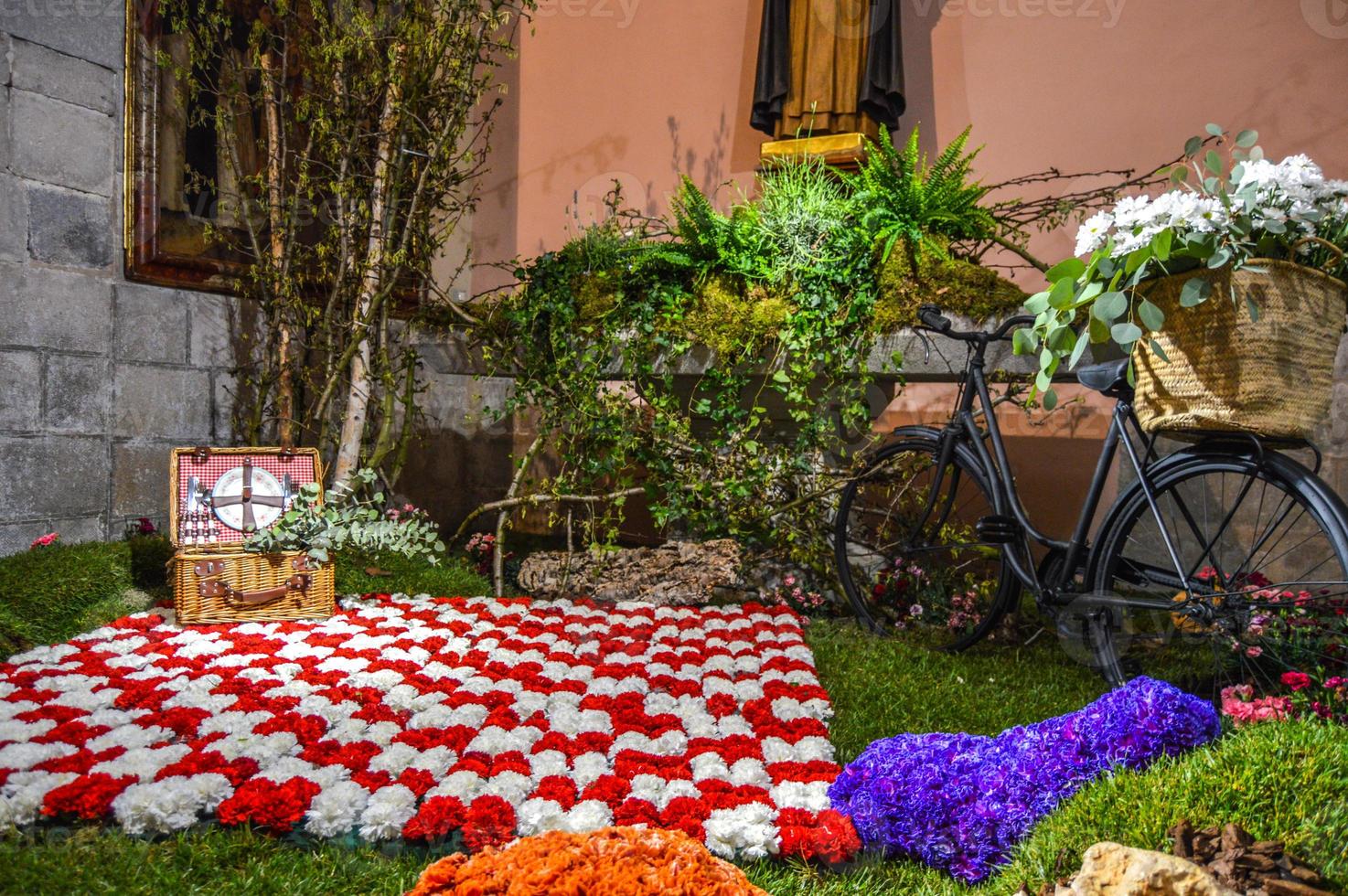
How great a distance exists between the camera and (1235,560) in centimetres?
275

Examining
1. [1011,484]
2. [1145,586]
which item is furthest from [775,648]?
[1145,586]

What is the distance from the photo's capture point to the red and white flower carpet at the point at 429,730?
1.94 meters

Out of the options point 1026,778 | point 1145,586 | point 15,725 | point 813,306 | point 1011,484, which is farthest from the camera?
point 813,306

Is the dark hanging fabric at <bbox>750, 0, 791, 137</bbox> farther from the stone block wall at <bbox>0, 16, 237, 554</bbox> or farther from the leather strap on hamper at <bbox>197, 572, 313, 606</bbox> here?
the leather strap on hamper at <bbox>197, 572, 313, 606</bbox>

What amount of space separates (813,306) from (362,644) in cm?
222

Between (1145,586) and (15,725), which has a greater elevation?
(1145,586)

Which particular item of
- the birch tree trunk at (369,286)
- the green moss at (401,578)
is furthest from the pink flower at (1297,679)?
the birch tree trunk at (369,286)

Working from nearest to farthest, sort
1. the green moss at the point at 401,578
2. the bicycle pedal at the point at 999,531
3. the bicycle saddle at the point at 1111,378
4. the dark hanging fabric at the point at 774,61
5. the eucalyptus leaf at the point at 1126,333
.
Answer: the eucalyptus leaf at the point at 1126,333 → the bicycle saddle at the point at 1111,378 → the bicycle pedal at the point at 999,531 → the green moss at the point at 401,578 → the dark hanging fabric at the point at 774,61

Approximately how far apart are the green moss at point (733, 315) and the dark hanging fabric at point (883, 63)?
5.42ft

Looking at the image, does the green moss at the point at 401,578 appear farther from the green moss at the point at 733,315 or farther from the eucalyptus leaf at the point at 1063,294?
the eucalyptus leaf at the point at 1063,294

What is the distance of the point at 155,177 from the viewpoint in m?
4.12

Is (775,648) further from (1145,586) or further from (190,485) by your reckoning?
(190,485)

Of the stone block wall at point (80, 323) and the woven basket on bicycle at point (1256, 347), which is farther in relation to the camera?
the stone block wall at point (80, 323)

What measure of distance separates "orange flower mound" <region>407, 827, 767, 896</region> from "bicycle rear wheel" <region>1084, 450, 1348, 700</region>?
1.61m
